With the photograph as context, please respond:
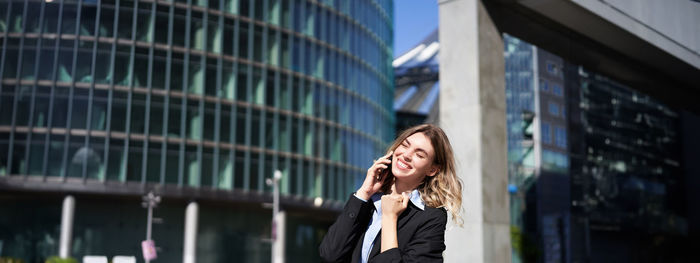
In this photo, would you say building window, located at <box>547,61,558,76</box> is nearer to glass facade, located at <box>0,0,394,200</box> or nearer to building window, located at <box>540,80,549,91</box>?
building window, located at <box>540,80,549,91</box>

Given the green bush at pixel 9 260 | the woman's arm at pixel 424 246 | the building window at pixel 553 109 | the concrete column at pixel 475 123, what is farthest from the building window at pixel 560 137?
the woman's arm at pixel 424 246

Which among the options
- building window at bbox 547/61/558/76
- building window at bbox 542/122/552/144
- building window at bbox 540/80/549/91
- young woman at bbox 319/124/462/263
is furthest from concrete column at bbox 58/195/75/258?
young woman at bbox 319/124/462/263

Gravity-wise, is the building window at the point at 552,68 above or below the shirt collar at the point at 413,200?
above

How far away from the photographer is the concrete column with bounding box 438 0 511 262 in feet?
30.5

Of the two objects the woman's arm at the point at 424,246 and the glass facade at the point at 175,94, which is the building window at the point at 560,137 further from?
the woman's arm at the point at 424,246

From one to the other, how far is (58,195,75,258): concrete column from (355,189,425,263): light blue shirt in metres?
44.3

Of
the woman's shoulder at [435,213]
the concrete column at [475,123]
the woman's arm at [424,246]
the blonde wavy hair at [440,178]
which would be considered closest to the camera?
the woman's arm at [424,246]

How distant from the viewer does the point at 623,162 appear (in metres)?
69.2

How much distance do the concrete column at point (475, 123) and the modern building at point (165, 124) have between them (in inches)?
1487

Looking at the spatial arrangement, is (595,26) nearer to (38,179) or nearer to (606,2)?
(606,2)

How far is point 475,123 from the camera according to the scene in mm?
9453

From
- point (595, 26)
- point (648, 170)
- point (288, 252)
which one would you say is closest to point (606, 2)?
point (595, 26)

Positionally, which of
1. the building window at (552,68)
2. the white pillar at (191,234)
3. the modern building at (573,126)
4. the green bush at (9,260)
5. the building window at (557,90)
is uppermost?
the building window at (552,68)

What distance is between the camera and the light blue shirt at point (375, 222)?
9.82ft
